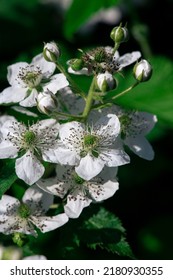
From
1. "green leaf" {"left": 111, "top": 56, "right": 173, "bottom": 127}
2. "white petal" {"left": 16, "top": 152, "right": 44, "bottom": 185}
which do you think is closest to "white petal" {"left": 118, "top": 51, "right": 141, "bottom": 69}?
"green leaf" {"left": 111, "top": 56, "right": 173, "bottom": 127}

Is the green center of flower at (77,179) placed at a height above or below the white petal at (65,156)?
below

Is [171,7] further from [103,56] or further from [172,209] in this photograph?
[103,56]

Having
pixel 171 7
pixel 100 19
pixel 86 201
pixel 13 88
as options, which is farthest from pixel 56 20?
pixel 86 201

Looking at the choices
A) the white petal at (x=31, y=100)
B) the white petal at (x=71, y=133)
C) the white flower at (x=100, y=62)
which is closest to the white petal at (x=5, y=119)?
the white petal at (x=31, y=100)

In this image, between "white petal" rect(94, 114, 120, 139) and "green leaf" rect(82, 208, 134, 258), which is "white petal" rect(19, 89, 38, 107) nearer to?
"white petal" rect(94, 114, 120, 139)

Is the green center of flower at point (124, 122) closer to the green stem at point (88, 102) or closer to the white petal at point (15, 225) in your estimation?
the green stem at point (88, 102)
